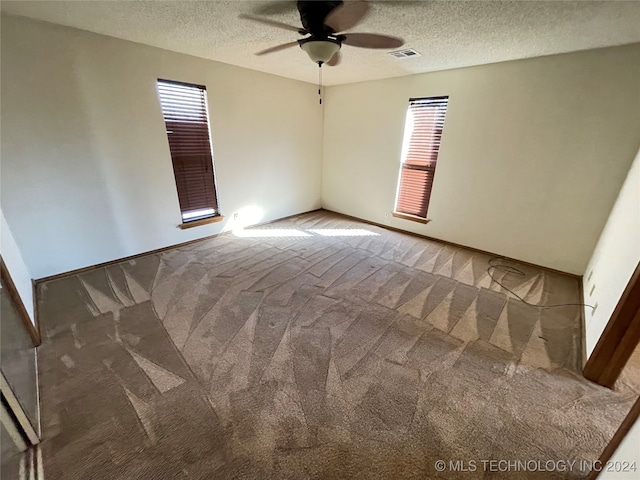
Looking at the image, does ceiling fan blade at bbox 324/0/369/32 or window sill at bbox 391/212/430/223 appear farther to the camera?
window sill at bbox 391/212/430/223

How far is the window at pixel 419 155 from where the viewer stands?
3594mm

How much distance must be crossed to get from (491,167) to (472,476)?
3146 mm

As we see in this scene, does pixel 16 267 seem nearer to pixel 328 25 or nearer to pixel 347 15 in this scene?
pixel 328 25

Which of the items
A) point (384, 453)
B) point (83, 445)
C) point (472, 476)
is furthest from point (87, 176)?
point (472, 476)

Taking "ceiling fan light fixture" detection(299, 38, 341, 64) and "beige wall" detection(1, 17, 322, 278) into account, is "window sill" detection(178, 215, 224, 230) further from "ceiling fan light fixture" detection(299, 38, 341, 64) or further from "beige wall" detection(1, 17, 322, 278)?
"ceiling fan light fixture" detection(299, 38, 341, 64)

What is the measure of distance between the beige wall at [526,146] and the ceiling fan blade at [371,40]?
4.45ft

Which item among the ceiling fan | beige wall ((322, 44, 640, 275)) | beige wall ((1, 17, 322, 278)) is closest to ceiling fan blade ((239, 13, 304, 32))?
the ceiling fan

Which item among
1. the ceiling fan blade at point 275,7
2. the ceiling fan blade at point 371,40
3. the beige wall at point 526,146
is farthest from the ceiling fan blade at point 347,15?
the beige wall at point 526,146

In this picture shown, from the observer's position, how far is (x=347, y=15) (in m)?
1.82

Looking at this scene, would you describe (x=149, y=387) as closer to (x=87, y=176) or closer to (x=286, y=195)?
(x=87, y=176)

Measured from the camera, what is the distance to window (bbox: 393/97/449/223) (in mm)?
3594

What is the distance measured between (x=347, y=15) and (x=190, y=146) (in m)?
2.37

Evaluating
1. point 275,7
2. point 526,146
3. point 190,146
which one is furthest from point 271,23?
point 526,146

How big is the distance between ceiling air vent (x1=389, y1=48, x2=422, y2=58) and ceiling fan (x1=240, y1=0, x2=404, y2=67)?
362mm
